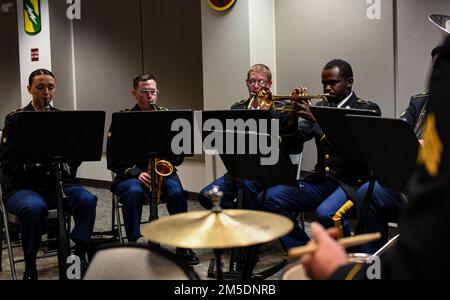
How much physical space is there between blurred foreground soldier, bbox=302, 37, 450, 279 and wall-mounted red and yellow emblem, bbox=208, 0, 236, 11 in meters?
4.72

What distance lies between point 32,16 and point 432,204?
7535 millimetres

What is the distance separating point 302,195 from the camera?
12.8 feet

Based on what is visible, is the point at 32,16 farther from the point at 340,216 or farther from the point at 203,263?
the point at 340,216

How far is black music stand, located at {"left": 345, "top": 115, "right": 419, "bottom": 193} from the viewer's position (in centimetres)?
238

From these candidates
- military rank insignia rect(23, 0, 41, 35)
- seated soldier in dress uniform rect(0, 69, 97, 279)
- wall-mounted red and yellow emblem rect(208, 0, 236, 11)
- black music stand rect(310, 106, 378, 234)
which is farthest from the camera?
military rank insignia rect(23, 0, 41, 35)

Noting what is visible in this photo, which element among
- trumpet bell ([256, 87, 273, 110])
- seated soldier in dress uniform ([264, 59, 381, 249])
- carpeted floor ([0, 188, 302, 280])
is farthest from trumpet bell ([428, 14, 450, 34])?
carpeted floor ([0, 188, 302, 280])

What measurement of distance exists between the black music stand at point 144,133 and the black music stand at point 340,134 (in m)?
0.95

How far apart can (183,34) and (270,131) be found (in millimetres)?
3537

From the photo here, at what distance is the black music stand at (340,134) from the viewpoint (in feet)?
9.95

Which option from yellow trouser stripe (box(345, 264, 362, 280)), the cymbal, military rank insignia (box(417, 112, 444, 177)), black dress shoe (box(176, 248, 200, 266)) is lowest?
→ black dress shoe (box(176, 248, 200, 266))

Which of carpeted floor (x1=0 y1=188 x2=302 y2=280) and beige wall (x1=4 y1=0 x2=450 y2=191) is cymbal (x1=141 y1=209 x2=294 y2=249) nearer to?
carpeted floor (x1=0 y1=188 x2=302 y2=280)

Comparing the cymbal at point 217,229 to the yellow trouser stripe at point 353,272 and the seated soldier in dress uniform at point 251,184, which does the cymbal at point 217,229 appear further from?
the seated soldier in dress uniform at point 251,184

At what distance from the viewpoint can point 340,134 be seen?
3105 millimetres
